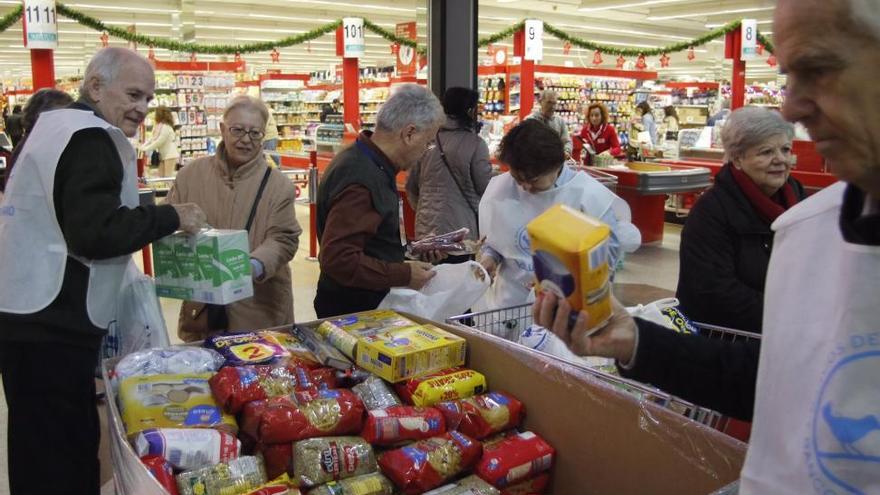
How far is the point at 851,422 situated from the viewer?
0.80 m

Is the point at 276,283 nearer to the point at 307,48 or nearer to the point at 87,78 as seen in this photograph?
the point at 87,78

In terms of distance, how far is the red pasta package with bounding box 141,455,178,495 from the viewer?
1351 millimetres

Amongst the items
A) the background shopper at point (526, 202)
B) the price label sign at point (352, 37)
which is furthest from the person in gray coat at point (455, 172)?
the price label sign at point (352, 37)

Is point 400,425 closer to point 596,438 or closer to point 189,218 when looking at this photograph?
point 596,438

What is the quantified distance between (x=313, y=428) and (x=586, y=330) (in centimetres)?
72

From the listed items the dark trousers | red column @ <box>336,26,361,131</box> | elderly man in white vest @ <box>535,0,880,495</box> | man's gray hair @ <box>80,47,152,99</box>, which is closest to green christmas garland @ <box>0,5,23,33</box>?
red column @ <box>336,26,361,131</box>

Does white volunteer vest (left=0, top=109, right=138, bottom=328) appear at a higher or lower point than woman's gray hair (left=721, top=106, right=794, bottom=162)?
lower

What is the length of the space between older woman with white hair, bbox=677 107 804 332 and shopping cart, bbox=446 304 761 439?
10cm

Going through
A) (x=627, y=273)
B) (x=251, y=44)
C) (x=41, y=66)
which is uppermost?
(x=251, y=44)

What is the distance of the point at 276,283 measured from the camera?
2.72m

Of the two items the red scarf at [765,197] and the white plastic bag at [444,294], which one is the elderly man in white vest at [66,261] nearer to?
the white plastic bag at [444,294]

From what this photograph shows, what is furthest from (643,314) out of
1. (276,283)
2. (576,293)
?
(276,283)

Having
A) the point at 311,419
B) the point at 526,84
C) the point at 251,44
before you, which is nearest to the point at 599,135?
the point at 526,84

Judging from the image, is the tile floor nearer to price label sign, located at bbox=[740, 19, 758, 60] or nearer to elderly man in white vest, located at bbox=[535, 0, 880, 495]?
elderly man in white vest, located at bbox=[535, 0, 880, 495]
